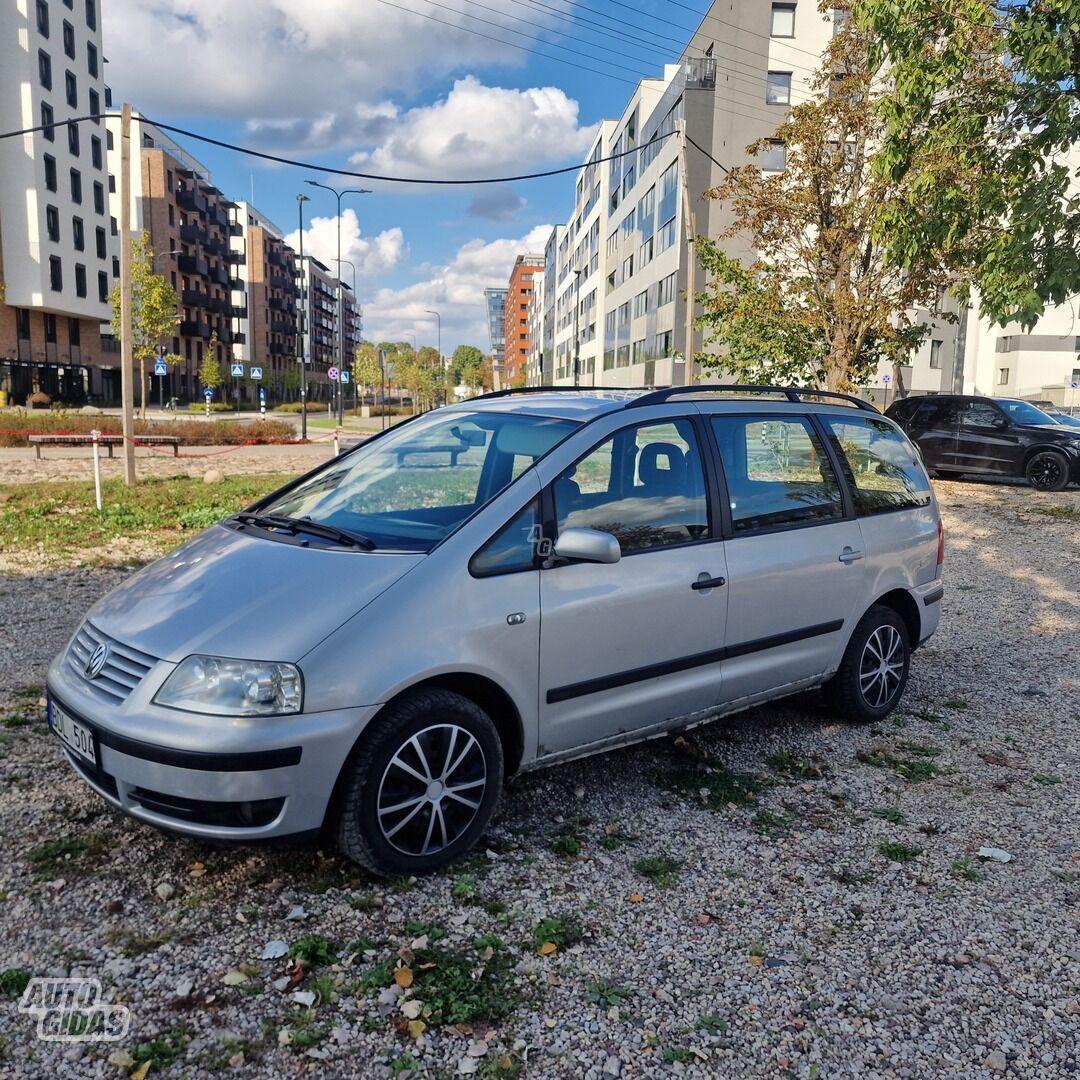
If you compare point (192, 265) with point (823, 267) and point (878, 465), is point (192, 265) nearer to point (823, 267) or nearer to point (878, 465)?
point (823, 267)

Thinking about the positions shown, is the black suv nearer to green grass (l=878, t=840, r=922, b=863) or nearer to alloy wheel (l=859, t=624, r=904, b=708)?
alloy wheel (l=859, t=624, r=904, b=708)

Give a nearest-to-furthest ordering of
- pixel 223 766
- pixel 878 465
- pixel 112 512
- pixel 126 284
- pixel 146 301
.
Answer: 1. pixel 223 766
2. pixel 878 465
3. pixel 112 512
4. pixel 126 284
5. pixel 146 301

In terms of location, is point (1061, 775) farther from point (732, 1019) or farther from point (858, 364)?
point (858, 364)

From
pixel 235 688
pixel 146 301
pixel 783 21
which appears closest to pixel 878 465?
pixel 235 688

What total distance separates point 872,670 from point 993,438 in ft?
48.0

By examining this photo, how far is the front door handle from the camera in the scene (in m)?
4.18

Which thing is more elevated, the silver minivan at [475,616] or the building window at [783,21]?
the building window at [783,21]

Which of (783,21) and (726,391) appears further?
(783,21)

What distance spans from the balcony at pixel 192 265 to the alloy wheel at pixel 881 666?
80454mm

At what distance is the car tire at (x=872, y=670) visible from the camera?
518 centimetres

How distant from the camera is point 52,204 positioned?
1903 inches

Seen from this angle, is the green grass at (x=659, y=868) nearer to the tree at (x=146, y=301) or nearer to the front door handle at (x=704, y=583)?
the front door handle at (x=704, y=583)

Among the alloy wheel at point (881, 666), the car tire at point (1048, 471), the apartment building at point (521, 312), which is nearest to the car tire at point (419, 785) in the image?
the alloy wheel at point (881, 666)

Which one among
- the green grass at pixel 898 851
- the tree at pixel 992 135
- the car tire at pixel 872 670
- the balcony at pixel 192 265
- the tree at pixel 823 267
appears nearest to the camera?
the green grass at pixel 898 851
